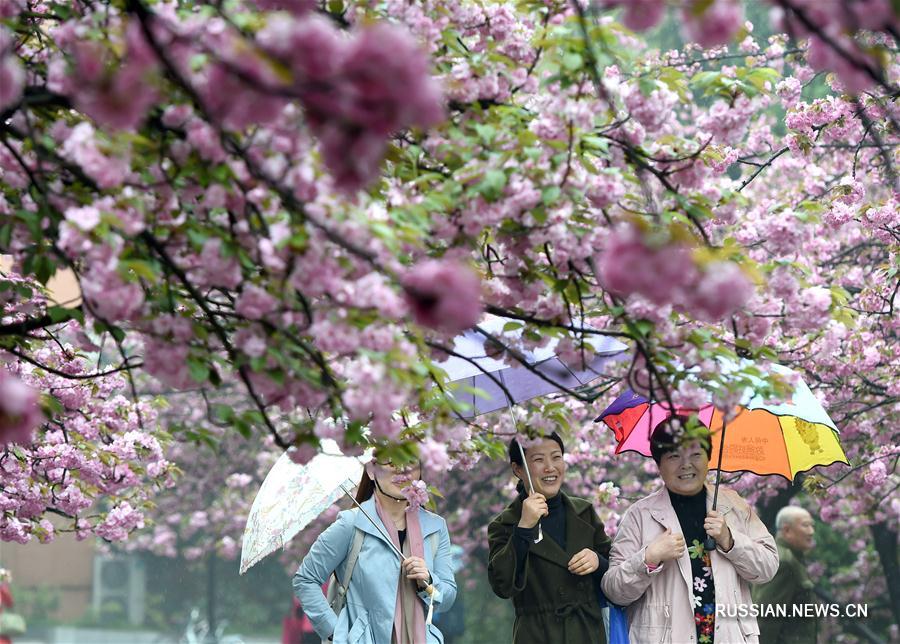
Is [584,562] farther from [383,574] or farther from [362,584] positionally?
[362,584]

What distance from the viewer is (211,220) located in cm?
389

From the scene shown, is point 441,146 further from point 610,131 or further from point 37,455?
point 37,455

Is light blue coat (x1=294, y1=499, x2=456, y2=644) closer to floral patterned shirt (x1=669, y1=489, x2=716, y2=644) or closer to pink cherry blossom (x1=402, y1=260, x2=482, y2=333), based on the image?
floral patterned shirt (x1=669, y1=489, x2=716, y2=644)

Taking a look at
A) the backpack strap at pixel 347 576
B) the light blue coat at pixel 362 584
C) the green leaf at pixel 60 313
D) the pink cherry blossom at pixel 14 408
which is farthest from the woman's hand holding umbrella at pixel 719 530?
the pink cherry blossom at pixel 14 408

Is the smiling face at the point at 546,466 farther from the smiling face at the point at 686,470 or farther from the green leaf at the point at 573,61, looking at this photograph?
the green leaf at the point at 573,61

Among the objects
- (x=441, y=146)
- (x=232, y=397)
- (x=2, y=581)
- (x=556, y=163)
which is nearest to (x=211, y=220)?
(x=441, y=146)

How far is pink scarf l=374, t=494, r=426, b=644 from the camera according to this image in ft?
20.0

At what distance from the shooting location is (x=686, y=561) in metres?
5.88

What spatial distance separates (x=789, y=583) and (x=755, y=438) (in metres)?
2.26

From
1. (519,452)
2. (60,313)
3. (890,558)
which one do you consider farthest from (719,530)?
(890,558)

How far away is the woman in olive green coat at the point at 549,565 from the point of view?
5953mm

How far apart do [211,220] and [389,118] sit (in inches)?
61.8

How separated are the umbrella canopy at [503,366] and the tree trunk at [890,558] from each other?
6.17 m

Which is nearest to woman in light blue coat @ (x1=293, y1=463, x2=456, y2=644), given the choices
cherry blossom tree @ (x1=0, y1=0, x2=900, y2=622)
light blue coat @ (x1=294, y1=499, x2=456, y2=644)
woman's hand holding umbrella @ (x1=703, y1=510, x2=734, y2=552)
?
light blue coat @ (x1=294, y1=499, x2=456, y2=644)
